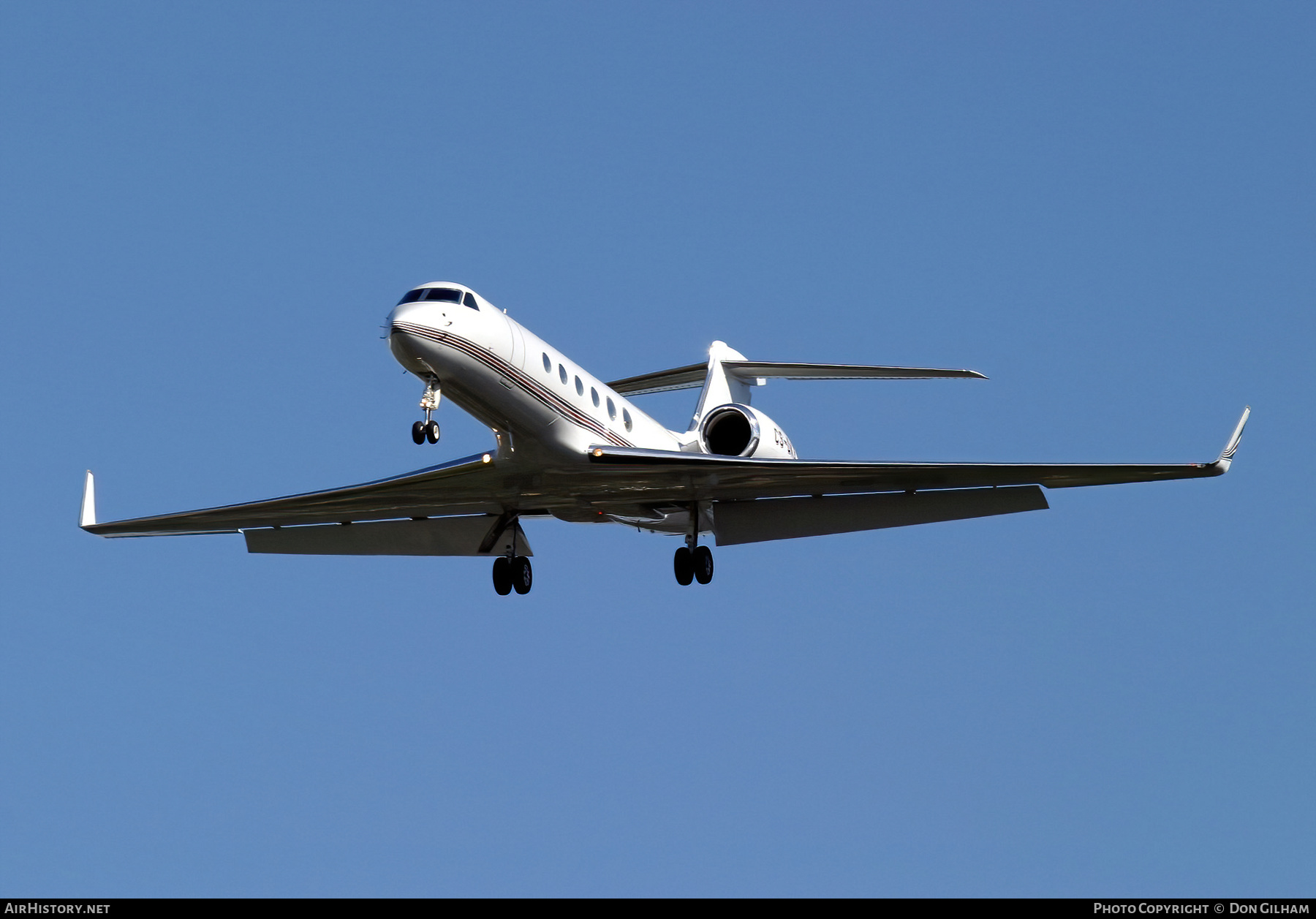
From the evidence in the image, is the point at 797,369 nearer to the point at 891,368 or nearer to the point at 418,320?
the point at 891,368

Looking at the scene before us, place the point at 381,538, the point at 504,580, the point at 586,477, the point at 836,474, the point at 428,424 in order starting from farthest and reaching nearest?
the point at 381,538 → the point at 504,580 → the point at 836,474 → the point at 586,477 → the point at 428,424

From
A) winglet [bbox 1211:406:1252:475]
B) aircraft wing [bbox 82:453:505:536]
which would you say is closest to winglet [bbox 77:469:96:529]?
aircraft wing [bbox 82:453:505:536]

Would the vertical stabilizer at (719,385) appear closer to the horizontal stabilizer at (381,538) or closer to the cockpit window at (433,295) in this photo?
the horizontal stabilizer at (381,538)

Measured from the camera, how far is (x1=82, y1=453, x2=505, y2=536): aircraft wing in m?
19.3

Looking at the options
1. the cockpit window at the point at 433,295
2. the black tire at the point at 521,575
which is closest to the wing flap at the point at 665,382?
the black tire at the point at 521,575

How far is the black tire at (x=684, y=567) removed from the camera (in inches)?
843

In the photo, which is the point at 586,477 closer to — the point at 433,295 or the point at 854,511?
the point at 433,295

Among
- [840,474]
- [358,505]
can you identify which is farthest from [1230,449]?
[358,505]

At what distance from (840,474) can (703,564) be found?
2.84m

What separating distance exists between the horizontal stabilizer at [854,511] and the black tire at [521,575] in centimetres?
277

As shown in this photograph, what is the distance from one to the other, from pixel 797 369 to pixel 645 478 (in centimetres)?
541

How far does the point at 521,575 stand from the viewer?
22094 mm

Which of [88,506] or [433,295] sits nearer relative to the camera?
[433,295]

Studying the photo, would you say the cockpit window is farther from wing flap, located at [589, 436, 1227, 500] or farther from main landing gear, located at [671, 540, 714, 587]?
main landing gear, located at [671, 540, 714, 587]
